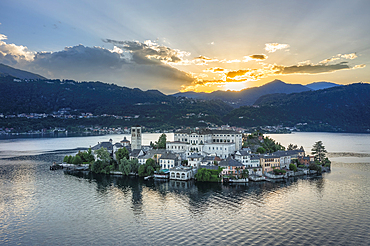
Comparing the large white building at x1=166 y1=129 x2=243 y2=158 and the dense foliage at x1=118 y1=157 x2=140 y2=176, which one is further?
the large white building at x1=166 y1=129 x2=243 y2=158

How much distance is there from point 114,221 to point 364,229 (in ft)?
105

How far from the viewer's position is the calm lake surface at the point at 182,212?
29.8 metres

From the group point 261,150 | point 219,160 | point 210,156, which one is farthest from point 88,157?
point 261,150

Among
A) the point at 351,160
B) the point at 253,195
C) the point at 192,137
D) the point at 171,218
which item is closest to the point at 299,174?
the point at 253,195

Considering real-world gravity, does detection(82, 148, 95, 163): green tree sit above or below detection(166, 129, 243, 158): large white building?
below

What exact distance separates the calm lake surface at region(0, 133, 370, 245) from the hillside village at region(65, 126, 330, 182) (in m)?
3.97

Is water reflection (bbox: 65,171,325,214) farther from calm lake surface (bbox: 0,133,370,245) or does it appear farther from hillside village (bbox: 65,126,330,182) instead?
hillside village (bbox: 65,126,330,182)

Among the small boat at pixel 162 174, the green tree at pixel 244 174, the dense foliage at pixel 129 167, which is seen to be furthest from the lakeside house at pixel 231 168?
the dense foliage at pixel 129 167

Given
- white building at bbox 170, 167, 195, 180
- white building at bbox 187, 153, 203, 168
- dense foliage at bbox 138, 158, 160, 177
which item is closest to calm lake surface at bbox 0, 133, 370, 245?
white building at bbox 170, 167, 195, 180

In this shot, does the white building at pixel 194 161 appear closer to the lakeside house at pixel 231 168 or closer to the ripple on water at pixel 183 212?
the lakeside house at pixel 231 168

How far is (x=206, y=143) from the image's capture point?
7219 cm

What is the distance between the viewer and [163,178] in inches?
2328

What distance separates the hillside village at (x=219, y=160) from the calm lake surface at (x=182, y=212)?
397 centimetres

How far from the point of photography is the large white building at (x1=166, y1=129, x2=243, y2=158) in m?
68.6
